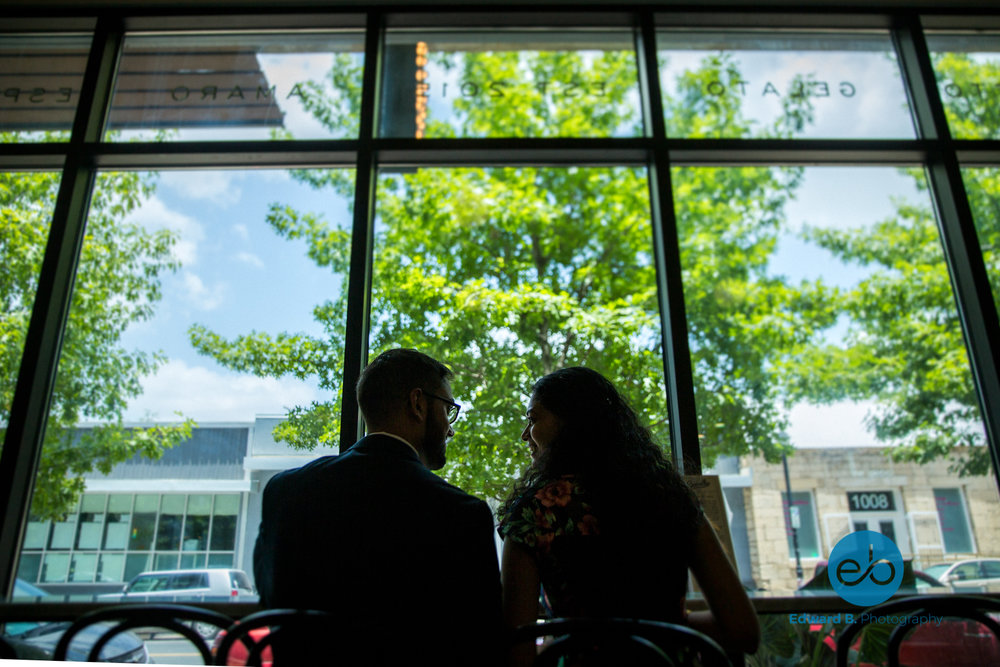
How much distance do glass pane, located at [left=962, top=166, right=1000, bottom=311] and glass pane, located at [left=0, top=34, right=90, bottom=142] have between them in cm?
424

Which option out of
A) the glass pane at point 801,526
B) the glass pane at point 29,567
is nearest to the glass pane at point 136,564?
→ the glass pane at point 29,567

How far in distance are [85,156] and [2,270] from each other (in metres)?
0.62

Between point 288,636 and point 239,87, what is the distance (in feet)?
8.81

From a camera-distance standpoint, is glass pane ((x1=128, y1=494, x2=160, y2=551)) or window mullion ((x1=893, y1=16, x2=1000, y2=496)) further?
window mullion ((x1=893, y1=16, x2=1000, y2=496))

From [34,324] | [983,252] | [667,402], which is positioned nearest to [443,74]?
[667,402]

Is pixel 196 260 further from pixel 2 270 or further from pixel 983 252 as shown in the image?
pixel 983 252

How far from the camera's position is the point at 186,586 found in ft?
7.61

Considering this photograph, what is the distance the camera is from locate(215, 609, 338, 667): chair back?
3.81 ft

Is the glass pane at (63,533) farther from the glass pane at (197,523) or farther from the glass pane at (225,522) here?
the glass pane at (225,522)

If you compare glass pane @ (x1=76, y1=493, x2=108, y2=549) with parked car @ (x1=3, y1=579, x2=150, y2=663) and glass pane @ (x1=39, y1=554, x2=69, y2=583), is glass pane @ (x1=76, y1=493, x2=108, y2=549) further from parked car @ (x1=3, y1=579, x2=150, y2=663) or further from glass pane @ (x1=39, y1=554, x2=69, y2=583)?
parked car @ (x1=3, y1=579, x2=150, y2=663)

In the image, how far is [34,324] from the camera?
8.46 ft

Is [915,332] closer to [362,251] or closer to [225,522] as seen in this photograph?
[362,251]
